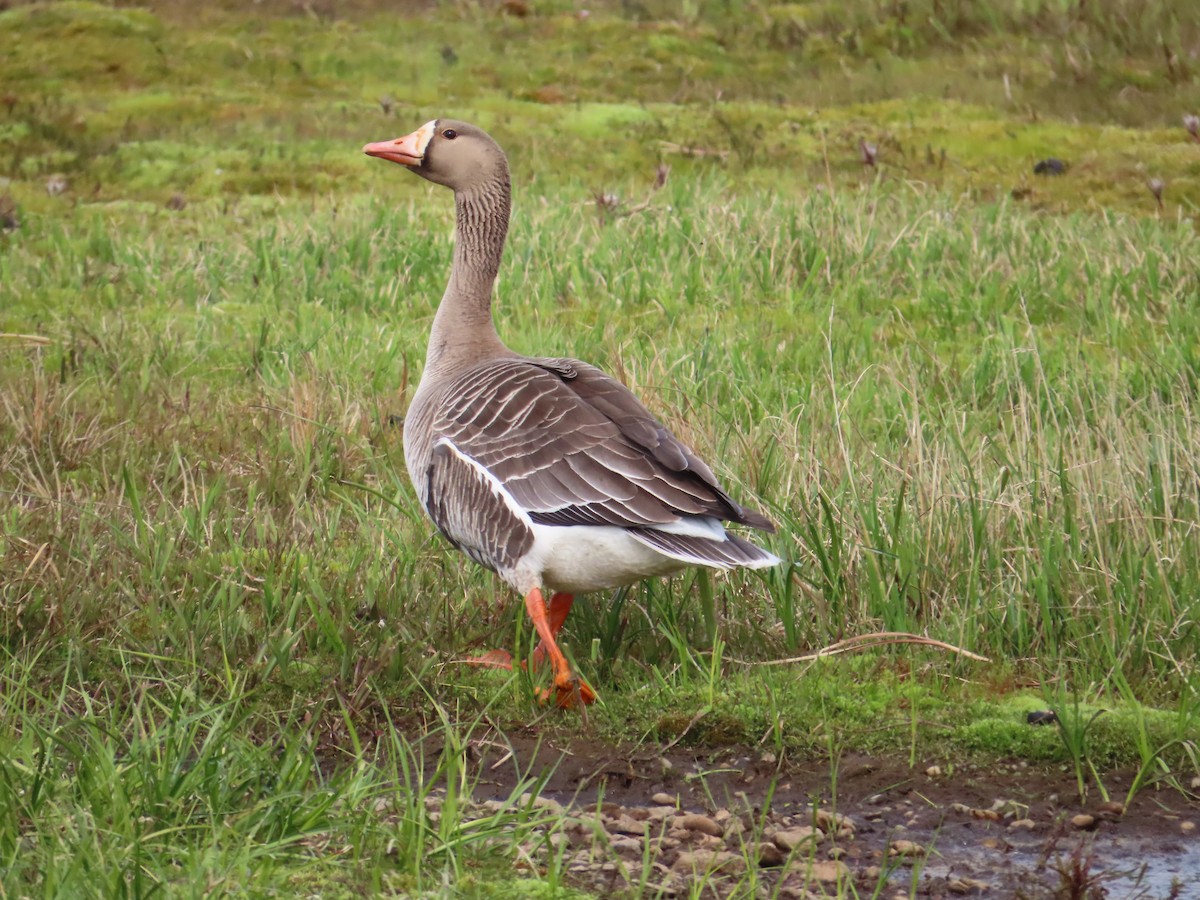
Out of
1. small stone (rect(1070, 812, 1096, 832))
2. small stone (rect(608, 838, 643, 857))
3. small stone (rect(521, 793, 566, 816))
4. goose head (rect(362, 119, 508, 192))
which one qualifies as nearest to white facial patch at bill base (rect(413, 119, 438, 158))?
goose head (rect(362, 119, 508, 192))

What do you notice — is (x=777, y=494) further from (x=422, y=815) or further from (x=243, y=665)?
(x=422, y=815)

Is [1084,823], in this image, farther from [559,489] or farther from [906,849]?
[559,489]

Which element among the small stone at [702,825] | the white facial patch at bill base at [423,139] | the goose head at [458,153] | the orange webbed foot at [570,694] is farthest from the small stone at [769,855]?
the white facial patch at bill base at [423,139]

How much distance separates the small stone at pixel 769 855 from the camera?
359 cm

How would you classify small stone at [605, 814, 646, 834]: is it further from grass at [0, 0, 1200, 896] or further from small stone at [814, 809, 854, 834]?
small stone at [814, 809, 854, 834]

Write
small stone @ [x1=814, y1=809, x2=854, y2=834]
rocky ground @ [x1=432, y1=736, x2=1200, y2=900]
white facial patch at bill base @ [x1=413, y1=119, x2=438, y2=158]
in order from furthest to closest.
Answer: white facial patch at bill base @ [x1=413, y1=119, x2=438, y2=158] → small stone @ [x1=814, y1=809, x2=854, y2=834] → rocky ground @ [x1=432, y1=736, x2=1200, y2=900]

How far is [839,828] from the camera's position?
3867mm

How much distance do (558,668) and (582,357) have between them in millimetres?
3475

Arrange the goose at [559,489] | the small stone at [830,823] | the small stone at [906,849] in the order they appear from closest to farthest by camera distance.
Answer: the small stone at [906,849] → the small stone at [830,823] → the goose at [559,489]

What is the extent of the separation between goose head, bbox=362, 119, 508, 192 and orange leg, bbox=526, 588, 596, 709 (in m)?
2.23

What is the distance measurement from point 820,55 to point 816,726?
1585cm

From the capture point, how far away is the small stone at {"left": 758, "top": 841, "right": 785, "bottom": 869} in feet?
11.8

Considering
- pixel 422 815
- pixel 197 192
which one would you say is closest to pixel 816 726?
pixel 422 815

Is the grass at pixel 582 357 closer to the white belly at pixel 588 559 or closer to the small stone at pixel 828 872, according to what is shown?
the white belly at pixel 588 559
